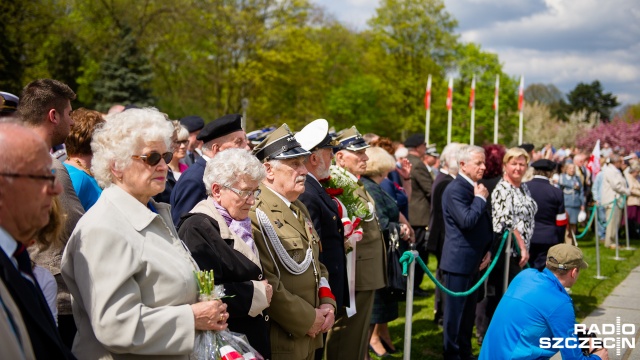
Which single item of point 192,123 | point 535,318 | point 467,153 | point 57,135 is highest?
point 192,123

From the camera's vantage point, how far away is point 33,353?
196 centimetres

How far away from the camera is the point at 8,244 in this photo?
2.00 meters

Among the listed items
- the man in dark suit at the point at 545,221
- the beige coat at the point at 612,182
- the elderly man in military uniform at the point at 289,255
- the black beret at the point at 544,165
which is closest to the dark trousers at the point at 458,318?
the man in dark suit at the point at 545,221

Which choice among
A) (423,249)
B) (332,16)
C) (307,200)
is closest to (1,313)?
(307,200)

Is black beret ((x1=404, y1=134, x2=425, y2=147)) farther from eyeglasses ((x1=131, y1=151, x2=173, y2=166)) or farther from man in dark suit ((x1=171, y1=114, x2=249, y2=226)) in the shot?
eyeglasses ((x1=131, y1=151, x2=173, y2=166))

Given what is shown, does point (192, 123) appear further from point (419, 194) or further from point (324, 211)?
point (419, 194)

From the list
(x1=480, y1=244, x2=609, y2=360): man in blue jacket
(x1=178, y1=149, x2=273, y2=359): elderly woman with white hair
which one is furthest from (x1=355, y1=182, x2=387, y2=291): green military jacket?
(x1=178, y1=149, x2=273, y2=359): elderly woman with white hair

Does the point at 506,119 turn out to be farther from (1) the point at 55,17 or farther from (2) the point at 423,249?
(2) the point at 423,249

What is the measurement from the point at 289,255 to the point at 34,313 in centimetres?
196

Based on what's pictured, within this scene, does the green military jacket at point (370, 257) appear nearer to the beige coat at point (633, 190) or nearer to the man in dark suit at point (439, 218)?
the man in dark suit at point (439, 218)

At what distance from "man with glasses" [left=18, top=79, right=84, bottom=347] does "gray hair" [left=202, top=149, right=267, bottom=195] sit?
73 cm

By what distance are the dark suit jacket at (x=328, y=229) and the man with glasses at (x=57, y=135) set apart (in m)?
1.80

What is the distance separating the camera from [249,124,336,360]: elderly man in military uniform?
3646mm

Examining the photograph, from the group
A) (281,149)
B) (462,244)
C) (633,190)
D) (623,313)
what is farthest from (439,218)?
(633,190)
